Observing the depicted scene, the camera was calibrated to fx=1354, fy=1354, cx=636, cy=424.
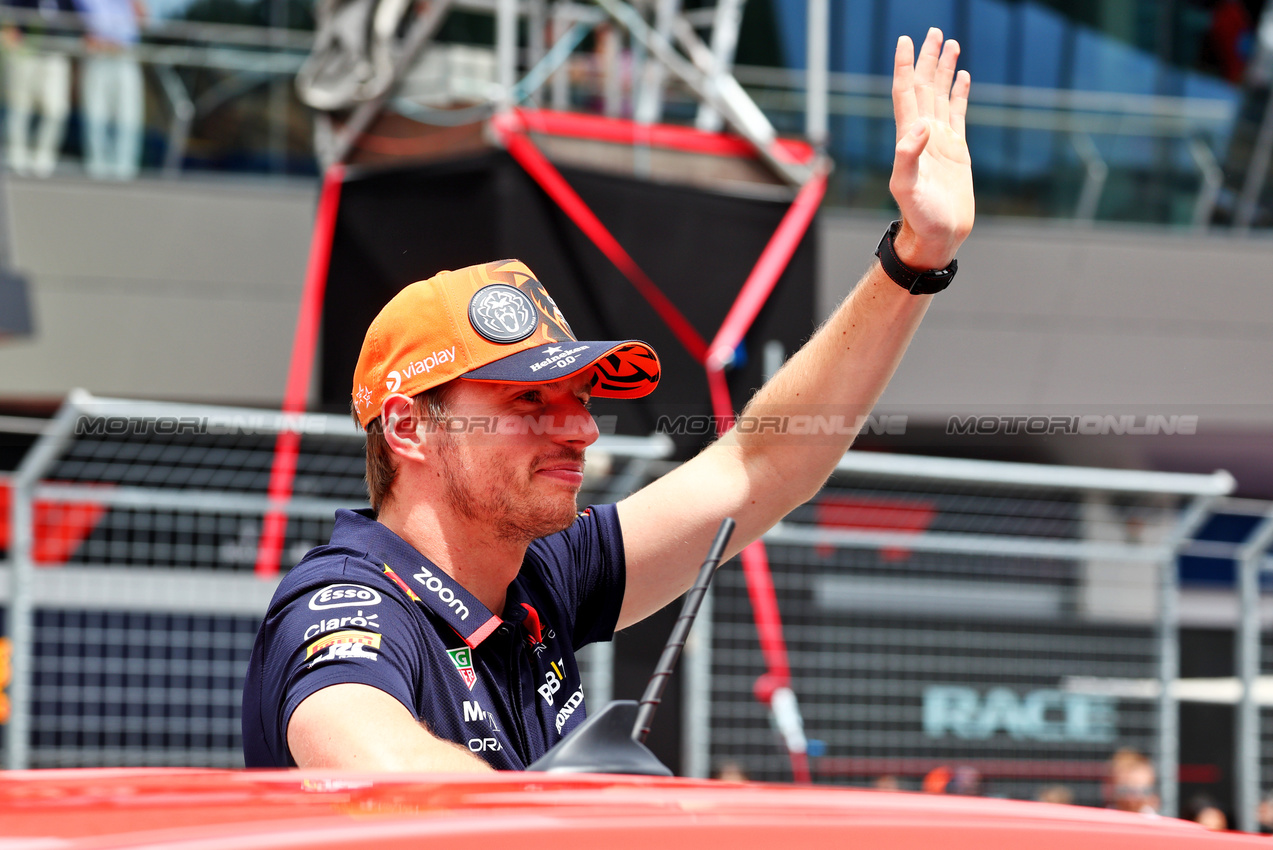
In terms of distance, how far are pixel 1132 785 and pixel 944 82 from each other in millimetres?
4369

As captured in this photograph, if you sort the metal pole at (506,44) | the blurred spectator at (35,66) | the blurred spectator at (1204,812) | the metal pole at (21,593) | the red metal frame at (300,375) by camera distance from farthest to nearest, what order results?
the blurred spectator at (35,66), the blurred spectator at (1204,812), the metal pole at (506,44), the red metal frame at (300,375), the metal pole at (21,593)

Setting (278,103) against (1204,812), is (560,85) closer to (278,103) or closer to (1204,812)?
(1204,812)

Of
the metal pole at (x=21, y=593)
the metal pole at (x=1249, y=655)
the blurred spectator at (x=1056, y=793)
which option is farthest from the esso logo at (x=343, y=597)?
the blurred spectator at (x=1056, y=793)

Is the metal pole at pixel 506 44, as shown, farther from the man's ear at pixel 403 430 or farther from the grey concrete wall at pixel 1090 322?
the grey concrete wall at pixel 1090 322

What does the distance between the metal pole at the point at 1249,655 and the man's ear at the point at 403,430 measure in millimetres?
4288

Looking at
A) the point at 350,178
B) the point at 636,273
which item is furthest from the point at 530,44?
the point at 636,273

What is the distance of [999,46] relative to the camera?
12.0m

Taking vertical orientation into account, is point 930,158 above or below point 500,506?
above

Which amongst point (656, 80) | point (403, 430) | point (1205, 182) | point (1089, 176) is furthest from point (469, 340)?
point (1205, 182)

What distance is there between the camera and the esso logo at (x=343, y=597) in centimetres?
164

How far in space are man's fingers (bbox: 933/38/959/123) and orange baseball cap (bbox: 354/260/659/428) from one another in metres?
0.60

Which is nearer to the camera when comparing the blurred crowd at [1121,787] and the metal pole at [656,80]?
the metal pole at [656,80]

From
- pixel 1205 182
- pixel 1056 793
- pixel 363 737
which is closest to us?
pixel 363 737

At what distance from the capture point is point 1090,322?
37.3ft
